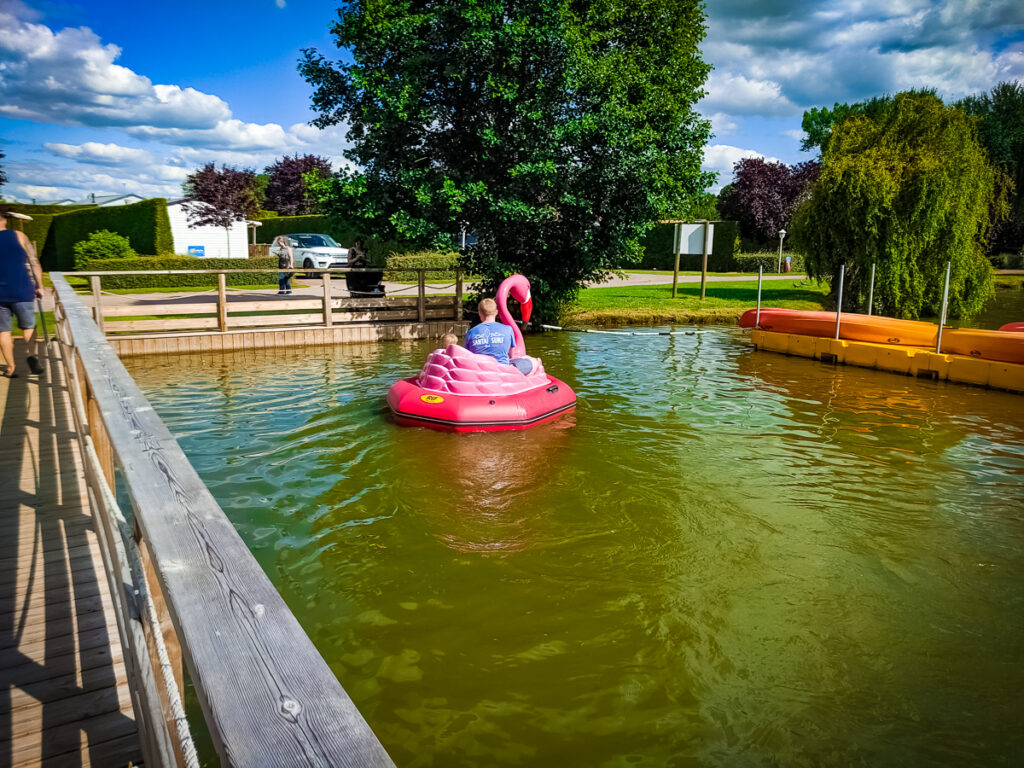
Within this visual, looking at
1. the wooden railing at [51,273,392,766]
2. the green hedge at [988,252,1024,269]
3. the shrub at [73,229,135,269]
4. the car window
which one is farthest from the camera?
the green hedge at [988,252,1024,269]

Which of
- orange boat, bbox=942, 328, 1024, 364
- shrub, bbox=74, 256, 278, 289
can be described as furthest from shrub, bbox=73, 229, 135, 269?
orange boat, bbox=942, 328, 1024, 364

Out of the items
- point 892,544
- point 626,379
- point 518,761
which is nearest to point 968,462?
point 892,544

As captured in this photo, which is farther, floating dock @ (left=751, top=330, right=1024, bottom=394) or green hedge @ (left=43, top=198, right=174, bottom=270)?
green hedge @ (left=43, top=198, right=174, bottom=270)

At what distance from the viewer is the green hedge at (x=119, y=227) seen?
3069 cm

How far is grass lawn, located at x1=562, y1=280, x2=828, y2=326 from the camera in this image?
19.8 m

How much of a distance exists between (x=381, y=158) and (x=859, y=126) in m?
13.7

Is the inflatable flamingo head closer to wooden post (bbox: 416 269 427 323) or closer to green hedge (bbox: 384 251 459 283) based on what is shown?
wooden post (bbox: 416 269 427 323)

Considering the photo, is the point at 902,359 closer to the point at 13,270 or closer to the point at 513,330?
the point at 513,330

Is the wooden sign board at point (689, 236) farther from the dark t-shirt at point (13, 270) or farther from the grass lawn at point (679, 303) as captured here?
the dark t-shirt at point (13, 270)

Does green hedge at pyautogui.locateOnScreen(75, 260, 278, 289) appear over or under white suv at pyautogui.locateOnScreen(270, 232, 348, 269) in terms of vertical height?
under

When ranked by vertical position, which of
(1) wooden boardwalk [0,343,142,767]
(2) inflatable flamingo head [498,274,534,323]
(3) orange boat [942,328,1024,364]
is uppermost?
(2) inflatable flamingo head [498,274,534,323]

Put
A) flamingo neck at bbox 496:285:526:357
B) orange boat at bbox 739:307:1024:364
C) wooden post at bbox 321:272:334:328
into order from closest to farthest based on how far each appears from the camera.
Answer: flamingo neck at bbox 496:285:526:357
orange boat at bbox 739:307:1024:364
wooden post at bbox 321:272:334:328

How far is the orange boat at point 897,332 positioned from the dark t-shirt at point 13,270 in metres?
14.2

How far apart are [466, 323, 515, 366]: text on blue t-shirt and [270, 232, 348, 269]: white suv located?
19.6 m
